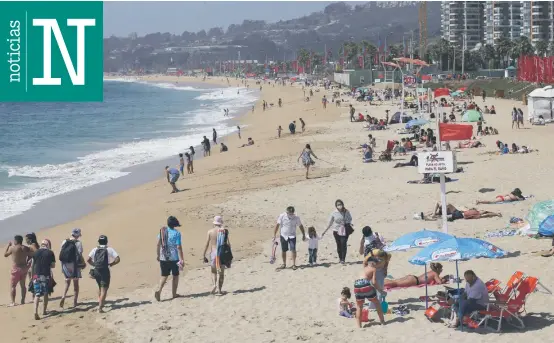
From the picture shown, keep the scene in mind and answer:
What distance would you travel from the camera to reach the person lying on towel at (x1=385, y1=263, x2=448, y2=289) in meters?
11.4

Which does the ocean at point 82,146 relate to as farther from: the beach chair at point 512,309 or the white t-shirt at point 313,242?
the beach chair at point 512,309

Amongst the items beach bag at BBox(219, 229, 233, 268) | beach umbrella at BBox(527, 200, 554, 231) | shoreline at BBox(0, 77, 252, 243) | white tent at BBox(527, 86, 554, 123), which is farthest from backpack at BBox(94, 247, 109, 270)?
white tent at BBox(527, 86, 554, 123)

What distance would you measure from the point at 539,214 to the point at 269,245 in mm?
5043

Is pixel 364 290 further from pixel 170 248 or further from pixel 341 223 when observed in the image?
pixel 341 223

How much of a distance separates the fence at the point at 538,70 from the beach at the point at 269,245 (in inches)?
1019

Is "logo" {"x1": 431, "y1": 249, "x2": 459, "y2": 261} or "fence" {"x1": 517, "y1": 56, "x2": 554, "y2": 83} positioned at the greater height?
"fence" {"x1": 517, "y1": 56, "x2": 554, "y2": 83}

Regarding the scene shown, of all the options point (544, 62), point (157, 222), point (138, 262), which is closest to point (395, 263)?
point (138, 262)

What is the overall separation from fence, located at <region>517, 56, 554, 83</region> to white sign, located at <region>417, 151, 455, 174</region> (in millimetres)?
47764

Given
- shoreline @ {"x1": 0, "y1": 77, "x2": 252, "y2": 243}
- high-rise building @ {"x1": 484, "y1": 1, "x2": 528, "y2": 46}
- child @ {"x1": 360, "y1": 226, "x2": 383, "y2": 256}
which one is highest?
high-rise building @ {"x1": 484, "y1": 1, "x2": 528, "y2": 46}

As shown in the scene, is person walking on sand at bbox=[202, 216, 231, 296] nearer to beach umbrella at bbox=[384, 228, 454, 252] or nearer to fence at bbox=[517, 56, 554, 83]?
beach umbrella at bbox=[384, 228, 454, 252]

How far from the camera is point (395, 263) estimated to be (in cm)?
1330

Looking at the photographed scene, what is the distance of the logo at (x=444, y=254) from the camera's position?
10.1 metres

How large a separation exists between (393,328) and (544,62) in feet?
171

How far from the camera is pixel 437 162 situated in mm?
12844
